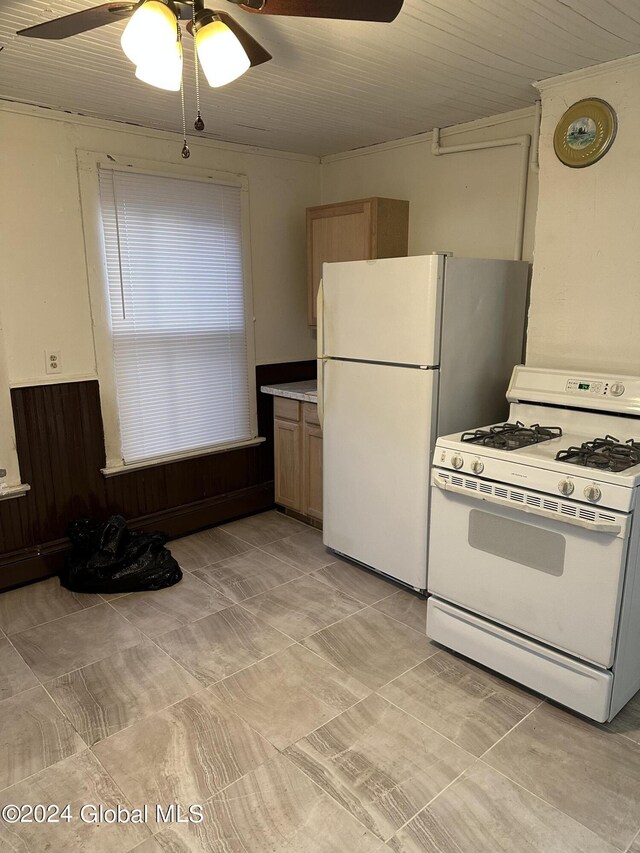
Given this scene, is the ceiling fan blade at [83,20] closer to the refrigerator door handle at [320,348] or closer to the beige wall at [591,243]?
the refrigerator door handle at [320,348]

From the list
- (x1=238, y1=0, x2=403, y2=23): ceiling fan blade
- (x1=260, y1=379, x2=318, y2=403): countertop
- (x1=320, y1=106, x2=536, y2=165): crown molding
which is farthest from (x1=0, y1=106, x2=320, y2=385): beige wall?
(x1=238, y1=0, x2=403, y2=23): ceiling fan blade

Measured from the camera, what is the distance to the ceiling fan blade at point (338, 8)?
4.69 ft

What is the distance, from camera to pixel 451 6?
6.27 feet

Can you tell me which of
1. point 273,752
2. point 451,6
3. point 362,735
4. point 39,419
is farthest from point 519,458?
Answer: point 39,419

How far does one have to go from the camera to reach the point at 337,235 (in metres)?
3.70

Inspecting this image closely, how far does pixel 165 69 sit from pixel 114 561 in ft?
7.55

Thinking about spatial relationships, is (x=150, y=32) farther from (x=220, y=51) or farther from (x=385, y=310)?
(x=385, y=310)

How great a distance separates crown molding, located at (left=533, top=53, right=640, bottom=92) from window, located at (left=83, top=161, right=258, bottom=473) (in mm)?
1870

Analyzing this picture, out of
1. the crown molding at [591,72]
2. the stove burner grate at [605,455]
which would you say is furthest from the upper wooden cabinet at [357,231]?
the stove burner grate at [605,455]

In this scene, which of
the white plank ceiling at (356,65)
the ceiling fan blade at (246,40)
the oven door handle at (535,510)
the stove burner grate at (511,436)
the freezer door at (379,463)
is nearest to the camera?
the ceiling fan blade at (246,40)

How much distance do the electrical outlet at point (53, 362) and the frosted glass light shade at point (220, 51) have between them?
6.19ft

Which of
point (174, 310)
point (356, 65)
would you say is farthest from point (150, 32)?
point (174, 310)

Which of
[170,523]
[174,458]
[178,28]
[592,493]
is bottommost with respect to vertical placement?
[170,523]

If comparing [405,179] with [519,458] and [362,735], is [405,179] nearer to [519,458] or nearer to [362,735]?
[519,458]
